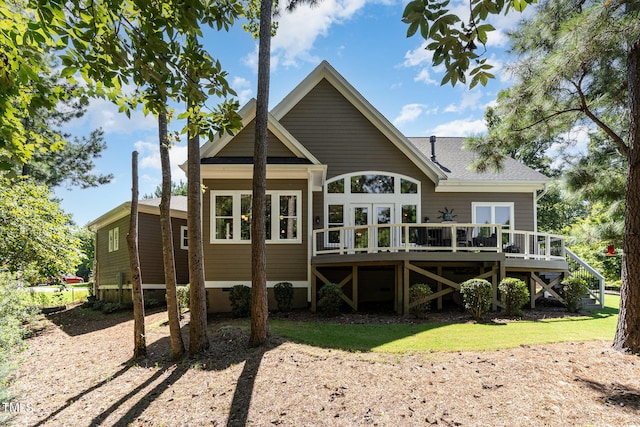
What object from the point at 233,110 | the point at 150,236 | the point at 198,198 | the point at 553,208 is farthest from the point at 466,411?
the point at 553,208

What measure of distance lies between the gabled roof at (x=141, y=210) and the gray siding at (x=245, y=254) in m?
3.22

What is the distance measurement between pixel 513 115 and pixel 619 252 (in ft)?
56.9

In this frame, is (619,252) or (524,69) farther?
(619,252)

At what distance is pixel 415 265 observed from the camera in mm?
10781

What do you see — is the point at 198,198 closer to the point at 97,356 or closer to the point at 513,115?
the point at 97,356

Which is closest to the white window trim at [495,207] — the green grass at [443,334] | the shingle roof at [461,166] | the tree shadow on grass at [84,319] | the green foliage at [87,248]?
the shingle roof at [461,166]

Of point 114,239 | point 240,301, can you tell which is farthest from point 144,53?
point 114,239

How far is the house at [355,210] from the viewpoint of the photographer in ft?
35.7

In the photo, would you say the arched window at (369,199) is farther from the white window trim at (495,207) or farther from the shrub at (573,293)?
the shrub at (573,293)

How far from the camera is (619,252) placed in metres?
20.5

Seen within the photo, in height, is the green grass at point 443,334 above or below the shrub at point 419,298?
below

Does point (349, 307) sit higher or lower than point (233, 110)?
lower

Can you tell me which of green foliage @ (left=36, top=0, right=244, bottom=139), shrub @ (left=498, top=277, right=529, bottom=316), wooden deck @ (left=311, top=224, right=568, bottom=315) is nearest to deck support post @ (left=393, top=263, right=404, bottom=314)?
wooden deck @ (left=311, top=224, right=568, bottom=315)

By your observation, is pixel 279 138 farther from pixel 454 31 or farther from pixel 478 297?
pixel 454 31
